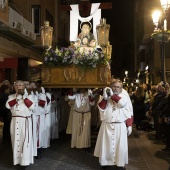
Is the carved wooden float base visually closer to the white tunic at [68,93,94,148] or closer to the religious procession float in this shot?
the religious procession float

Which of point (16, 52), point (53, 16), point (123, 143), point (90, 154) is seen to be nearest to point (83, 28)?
point (90, 154)

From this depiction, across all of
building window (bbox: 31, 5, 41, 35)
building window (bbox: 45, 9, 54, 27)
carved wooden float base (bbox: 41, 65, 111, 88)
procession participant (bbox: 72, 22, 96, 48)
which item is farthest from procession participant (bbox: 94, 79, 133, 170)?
building window (bbox: 45, 9, 54, 27)

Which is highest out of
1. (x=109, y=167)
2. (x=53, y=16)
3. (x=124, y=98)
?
(x=53, y=16)

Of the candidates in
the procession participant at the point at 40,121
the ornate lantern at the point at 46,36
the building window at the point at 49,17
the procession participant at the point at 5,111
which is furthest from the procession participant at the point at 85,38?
the building window at the point at 49,17

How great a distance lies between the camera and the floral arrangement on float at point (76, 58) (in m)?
8.90

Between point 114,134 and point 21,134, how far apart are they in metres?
2.12

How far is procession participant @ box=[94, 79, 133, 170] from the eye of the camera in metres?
6.89

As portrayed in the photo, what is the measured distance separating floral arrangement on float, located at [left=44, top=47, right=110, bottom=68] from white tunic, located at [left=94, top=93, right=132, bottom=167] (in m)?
2.16

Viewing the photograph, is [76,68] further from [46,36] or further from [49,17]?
[49,17]

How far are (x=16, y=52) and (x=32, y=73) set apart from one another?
5503 mm

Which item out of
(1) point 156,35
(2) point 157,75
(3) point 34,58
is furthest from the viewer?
(2) point 157,75

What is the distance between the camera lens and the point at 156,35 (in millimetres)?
11000

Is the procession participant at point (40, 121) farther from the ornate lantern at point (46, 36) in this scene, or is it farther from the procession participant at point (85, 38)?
the procession participant at point (85, 38)

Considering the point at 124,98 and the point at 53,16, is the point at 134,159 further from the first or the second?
the point at 53,16
